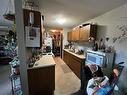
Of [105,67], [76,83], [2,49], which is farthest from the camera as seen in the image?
[2,49]

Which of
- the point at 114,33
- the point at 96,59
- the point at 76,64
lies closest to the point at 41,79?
the point at 96,59

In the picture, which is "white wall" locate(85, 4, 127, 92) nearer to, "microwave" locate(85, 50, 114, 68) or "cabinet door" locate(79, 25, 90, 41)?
"microwave" locate(85, 50, 114, 68)

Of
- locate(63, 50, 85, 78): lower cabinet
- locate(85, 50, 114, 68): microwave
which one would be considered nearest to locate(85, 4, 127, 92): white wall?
locate(85, 50, 114, 68): microwave

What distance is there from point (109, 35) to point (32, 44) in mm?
2054

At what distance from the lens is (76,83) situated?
279 cm

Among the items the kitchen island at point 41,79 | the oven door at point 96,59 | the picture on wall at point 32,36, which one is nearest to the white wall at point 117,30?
the oven door at point 96,59

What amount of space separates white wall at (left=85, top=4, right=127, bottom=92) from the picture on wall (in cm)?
191

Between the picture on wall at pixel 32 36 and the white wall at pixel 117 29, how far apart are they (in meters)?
1.91

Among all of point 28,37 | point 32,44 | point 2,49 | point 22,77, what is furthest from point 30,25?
point 2,49

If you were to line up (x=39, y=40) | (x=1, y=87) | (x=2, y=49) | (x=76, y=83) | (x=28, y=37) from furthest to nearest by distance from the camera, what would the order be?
1. (x=2, y=49)
2. (x=76, y=83)
3. (x=1, y=87)
4. (x=39, y=40)
5. (x=28, y=37)

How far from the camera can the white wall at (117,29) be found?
75.8 inches

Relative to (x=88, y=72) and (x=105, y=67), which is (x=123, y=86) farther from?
(x=88, y=72)

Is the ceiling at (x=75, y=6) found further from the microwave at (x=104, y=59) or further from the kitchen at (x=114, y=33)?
the microwave at (x=104, y=59)

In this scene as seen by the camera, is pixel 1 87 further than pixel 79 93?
Yes
